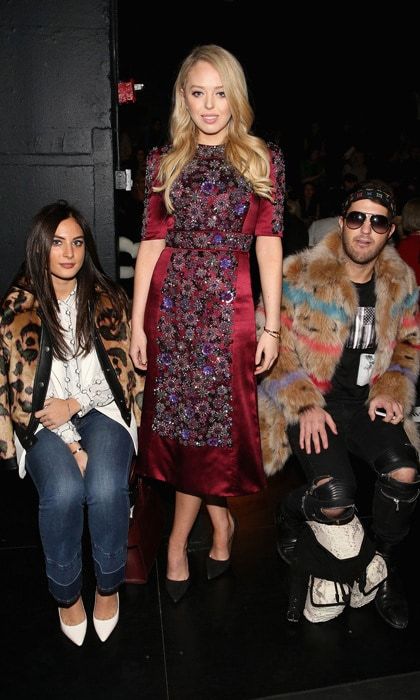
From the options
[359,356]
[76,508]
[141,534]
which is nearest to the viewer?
[76,508]

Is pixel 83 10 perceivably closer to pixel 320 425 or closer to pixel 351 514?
pixel 320 425

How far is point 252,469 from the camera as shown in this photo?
2.54m

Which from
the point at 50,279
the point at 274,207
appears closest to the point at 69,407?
the point at 50,279

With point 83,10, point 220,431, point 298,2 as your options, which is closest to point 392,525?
point 220,431

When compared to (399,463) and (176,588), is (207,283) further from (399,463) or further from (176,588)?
(176,588)

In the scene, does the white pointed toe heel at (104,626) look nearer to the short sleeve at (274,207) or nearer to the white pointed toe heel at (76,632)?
the white pointed toe heel at (76,632)

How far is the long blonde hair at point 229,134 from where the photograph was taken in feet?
7.58

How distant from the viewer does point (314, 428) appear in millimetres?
2500

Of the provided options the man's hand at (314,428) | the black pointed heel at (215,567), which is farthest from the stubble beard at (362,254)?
the black pointed heel at (215,567)

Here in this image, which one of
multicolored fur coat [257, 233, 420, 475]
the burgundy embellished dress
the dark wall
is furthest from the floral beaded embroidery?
the dark wall

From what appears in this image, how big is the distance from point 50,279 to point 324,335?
3.72ft

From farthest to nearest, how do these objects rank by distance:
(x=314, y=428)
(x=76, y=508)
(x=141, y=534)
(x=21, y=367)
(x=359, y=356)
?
(x=141, y=534)
(x=359, y=356)
(x=314, y=428)
(x=21, y=367)
(x=76, y=508)

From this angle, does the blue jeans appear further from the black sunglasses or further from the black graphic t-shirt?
the black sunglasses

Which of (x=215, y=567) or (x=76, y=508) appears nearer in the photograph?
(x=76, y=508)
